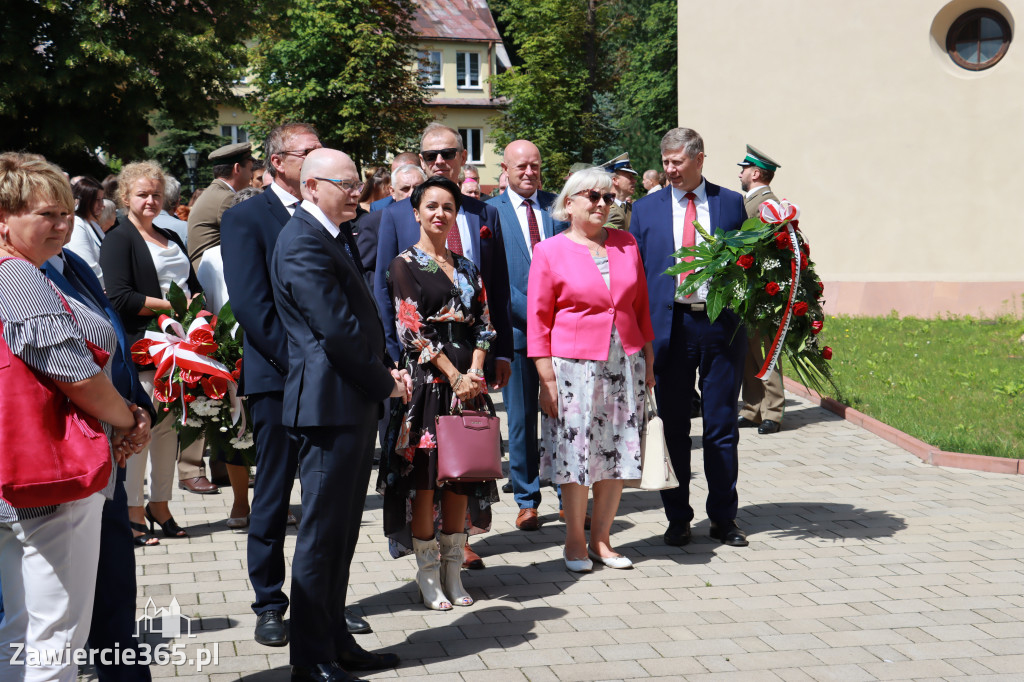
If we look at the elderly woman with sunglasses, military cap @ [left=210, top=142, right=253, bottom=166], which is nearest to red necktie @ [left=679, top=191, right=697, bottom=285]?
the elderly woman with sunglasses

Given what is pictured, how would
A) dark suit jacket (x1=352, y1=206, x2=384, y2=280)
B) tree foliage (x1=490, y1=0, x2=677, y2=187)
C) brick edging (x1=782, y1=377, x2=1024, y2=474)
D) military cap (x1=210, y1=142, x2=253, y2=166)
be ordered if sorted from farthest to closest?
tree foliage (x1=490, y1=0, x2=677, y2=187)
brick edging (x1=782, y1=377, x2=1024, y2=474)
military cap (x1=210, y1=142, x2=253, y2=166)
dark suit jacket (x1=352, y1=206, x2=384, y2=280)

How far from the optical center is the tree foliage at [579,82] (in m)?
50.1

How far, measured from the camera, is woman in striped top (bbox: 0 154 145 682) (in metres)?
3.20

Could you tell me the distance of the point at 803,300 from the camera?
652 centimetres

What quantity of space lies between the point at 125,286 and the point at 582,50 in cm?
4722

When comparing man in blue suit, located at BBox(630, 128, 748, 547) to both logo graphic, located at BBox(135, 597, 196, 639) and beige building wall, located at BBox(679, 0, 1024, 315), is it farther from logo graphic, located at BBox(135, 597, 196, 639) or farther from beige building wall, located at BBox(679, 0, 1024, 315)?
beige building wall, located at BBox(679, 0, 1024, 315)

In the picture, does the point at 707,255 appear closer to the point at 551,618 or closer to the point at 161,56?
the point at 551,618

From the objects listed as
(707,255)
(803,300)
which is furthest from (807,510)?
(707,255)

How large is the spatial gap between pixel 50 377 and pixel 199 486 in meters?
5.03

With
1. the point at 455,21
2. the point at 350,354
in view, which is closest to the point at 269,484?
the point at 350,354

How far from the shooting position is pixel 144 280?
22.0 feet

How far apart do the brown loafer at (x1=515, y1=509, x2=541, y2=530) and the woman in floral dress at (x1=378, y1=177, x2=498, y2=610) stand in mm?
1552

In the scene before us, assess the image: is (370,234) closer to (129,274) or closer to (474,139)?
(129,274)

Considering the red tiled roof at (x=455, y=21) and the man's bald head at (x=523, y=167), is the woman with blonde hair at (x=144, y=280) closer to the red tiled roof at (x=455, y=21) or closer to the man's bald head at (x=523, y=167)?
the man's bald head at (x=523, y=167)
